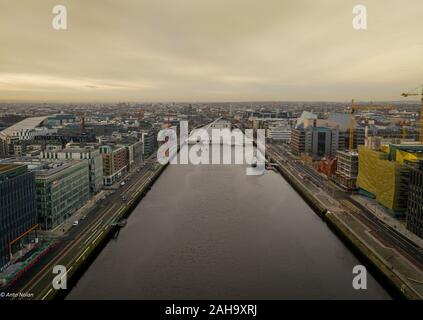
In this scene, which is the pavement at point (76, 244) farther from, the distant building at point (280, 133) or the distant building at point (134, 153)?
the distant building at point (280, 133)

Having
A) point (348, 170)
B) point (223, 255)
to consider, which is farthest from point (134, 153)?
point (223, 255)

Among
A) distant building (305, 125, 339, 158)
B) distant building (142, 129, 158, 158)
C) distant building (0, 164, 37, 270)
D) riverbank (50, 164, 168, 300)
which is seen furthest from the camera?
distant building (305, 125, 339, 158)

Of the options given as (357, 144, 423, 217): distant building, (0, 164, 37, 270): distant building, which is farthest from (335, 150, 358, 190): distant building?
(0, 164, 37, 270): distant building

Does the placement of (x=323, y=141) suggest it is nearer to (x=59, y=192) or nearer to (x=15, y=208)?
(x=59, y=192)

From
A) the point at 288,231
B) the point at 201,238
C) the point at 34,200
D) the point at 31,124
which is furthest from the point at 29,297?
the point at 31,124

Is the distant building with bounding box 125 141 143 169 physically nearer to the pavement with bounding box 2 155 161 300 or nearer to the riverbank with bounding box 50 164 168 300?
the pavement with bounding box 2 155 161 300

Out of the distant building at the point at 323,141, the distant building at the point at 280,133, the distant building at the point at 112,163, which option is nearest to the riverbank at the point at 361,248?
the distant building at the point at 112,163
